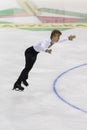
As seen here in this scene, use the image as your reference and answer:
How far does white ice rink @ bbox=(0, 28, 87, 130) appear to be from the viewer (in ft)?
30.3

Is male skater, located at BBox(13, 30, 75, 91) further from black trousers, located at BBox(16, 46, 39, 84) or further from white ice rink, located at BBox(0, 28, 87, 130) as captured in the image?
white ice rink, located at BBox(0, 28, 87, 130)

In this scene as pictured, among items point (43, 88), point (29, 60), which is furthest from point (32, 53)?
point (43, 88)

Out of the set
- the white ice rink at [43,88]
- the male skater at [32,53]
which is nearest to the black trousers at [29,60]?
the male skater at [32,53]

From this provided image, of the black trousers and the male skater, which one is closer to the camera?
the male skater

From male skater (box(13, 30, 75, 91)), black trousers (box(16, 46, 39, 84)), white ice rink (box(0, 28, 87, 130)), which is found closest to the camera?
white ice rink (box(0, 28, 87, 130))

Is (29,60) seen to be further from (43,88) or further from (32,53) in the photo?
(43,88)

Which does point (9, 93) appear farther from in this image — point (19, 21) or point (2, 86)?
point (19, 21)

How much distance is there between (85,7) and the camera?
1839 cm

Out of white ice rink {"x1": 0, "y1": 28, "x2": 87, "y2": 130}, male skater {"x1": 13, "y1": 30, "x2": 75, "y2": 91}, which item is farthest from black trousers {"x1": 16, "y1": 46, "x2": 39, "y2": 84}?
white ice rink {"x1": 0, "y1": 28, "x2": 87, "y2": 130}

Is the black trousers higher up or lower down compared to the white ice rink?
higher up

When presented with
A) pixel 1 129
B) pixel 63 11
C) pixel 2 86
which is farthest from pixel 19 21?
pixel 1 129

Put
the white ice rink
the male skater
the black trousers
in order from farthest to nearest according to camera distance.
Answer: the black trousers
the male skater
the white ice rink

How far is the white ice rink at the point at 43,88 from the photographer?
9242mm

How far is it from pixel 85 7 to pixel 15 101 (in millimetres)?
9008
